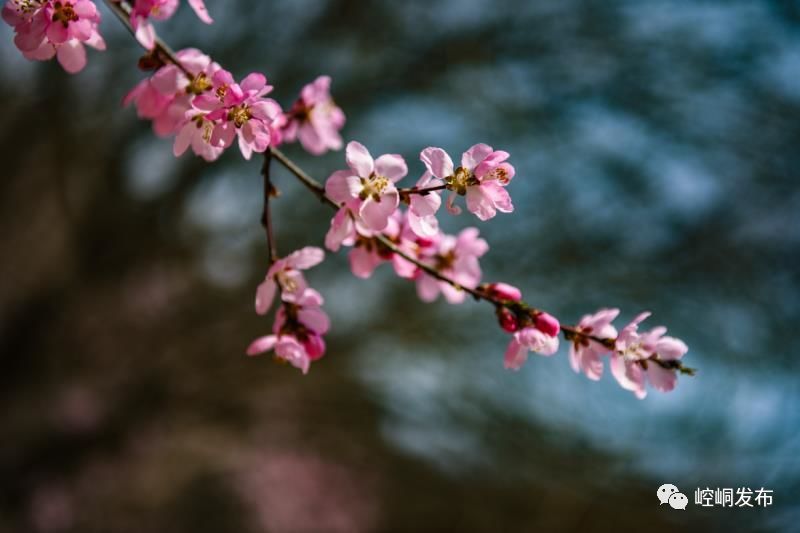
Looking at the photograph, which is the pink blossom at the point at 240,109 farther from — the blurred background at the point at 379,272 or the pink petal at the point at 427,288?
the blurred background at the point at 379,272

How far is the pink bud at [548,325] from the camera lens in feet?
2.10

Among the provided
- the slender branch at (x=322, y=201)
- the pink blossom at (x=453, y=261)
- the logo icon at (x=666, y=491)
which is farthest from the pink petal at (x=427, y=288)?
the logo icon at (x=666, y=491)

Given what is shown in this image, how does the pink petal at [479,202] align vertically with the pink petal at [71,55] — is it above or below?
below

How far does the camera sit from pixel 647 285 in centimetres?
270

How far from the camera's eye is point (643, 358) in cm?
68

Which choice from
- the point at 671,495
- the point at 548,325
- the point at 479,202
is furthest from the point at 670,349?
the point at 671,495

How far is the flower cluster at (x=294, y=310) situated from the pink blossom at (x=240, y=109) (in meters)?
0.14

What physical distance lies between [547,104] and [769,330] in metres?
1.32

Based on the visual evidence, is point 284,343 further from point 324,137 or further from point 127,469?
point 127,469

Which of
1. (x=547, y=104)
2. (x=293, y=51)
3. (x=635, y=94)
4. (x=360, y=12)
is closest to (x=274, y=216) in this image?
(x=293, y=51)

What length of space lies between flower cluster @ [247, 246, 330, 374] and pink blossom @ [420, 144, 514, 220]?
0.59ft

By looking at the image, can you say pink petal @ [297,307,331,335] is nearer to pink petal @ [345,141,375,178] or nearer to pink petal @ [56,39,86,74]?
pink petal @ [345,141,375,178]

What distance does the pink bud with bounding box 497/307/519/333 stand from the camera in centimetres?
66

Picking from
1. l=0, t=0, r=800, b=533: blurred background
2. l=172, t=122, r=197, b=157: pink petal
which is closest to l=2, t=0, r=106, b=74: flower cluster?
l=172, t=122, r=197, b=157: pink petal
